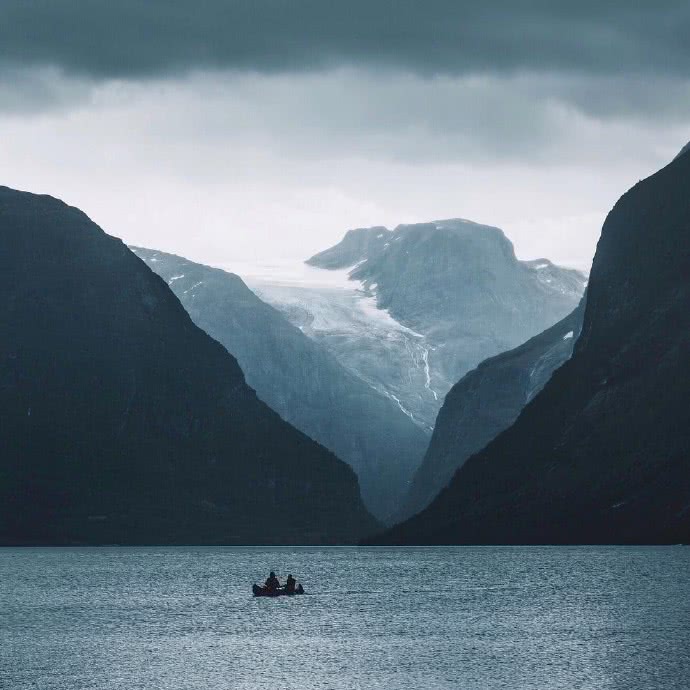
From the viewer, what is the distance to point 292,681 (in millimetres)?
136625

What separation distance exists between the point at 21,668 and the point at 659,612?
76941 mm

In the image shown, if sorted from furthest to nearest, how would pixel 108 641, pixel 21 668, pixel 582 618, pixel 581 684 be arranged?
1. pixel 582 618
2. pixel 108 641
3. pixel 21 668
4. pixel 581 684

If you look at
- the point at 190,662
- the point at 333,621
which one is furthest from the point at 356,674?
the point at 333,621

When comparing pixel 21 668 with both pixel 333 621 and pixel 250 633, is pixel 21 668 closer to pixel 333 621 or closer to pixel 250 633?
pixel 250 633

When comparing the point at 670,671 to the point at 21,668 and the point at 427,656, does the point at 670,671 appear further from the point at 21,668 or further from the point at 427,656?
the point at 21,668

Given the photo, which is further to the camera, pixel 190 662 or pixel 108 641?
pixel 108 641

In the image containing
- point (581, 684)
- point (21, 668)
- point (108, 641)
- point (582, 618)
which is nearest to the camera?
point (581, 684)

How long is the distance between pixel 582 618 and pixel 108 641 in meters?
53.5

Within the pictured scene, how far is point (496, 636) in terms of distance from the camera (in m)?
169

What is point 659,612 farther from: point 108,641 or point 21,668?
point 21,668

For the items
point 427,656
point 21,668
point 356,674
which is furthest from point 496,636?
point 21,668

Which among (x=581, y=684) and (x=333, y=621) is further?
(x=333, y=621)

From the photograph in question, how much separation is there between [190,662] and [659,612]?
206ft

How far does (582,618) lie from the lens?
186 meters
